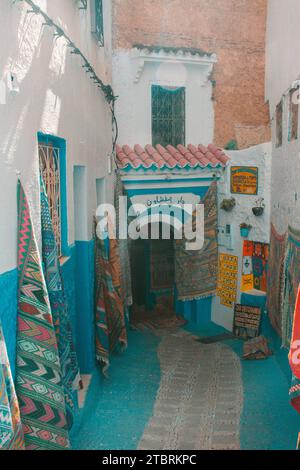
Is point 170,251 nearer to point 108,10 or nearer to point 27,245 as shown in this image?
point 108,10

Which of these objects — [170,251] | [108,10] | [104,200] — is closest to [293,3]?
[108,10]

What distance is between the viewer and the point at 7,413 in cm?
335

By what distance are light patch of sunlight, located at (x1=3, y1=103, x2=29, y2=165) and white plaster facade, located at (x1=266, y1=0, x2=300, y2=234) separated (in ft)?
14.1

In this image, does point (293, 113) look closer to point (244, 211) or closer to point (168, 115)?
point (244, 211)

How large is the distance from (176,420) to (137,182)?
17.0 ft

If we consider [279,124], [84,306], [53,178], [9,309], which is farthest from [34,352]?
[279,124]

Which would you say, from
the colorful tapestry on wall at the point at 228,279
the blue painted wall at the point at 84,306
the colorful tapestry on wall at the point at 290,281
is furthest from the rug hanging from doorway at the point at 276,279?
the blue painted wall at the point at 84,306

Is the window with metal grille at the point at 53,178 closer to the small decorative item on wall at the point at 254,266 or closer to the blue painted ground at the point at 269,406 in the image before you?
the blue painted ground at the point at 269,406

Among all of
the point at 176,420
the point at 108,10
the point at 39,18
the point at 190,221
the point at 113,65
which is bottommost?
the point at 176,420

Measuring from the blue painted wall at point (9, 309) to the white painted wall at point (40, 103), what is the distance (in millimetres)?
90

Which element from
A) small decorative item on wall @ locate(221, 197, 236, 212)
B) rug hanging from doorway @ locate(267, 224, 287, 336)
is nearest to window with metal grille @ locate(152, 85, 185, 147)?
small decorative item on wall @ locate(221, 197, 236, 212)

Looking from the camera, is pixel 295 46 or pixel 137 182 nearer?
pixel 295 46

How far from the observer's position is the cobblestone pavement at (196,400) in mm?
6066

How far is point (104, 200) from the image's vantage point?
9070mm
